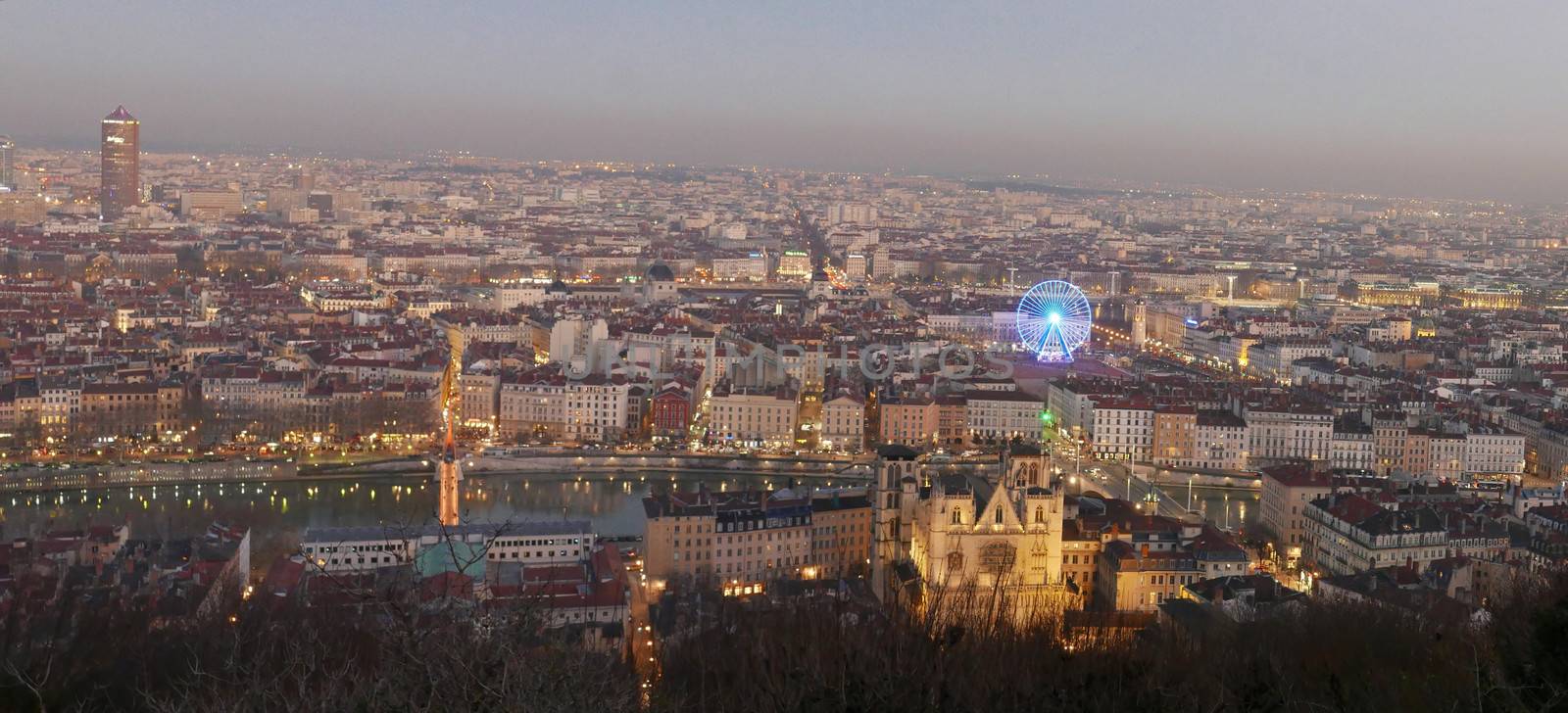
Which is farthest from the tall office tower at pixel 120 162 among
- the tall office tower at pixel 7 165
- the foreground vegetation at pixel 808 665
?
the foreground vegetation at pixel 808 665

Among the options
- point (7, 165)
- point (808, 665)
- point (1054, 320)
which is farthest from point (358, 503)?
point (7, 165)

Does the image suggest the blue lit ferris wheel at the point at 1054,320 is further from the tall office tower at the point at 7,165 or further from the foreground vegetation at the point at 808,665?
the tall office tower at the point at 7,165

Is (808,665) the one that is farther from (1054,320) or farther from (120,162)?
(120,162)

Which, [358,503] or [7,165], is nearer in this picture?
[358,503]

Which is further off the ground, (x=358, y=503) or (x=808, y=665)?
(x=808, y=665)

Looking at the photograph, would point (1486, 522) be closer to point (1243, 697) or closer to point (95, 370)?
point (1243, 697)

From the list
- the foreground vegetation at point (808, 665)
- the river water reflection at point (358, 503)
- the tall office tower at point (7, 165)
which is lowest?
the river water reflection at point (358, 503)
